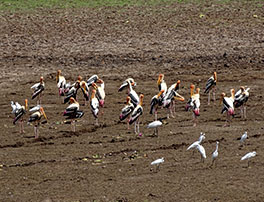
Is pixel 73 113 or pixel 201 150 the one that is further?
pixel 73 113

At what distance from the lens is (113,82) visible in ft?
84.6

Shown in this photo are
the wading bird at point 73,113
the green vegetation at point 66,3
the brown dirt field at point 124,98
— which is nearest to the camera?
the brown dirt field at point 124,98

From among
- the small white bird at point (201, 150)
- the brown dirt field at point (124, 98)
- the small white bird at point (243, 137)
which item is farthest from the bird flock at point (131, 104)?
the small white bird at point (201, 150)

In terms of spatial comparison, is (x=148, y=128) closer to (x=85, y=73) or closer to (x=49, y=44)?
(x=85, y=73)

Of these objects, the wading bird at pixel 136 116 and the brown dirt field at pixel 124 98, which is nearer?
the brown dirt field at pixel 124 98

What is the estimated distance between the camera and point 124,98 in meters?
23.8

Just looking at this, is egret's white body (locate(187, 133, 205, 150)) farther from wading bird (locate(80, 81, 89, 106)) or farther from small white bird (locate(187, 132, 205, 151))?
wading bird (locate(80, 81, 89, 106))

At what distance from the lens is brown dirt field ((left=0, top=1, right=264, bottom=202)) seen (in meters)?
16.1

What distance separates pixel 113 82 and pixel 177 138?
6.89m

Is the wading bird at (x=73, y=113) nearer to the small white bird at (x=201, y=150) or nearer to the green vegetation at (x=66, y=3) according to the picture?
the small white bird at (x=201, y=150)

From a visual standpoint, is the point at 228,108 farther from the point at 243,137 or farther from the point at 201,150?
the point at 201,150

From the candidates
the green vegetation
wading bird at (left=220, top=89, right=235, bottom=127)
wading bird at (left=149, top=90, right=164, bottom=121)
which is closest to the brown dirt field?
wading bird at (left=220, top=89, right=235, bottom=127)

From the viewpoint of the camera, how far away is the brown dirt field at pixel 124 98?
52.9 ft

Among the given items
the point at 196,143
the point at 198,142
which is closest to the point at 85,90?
the point at 198,142
